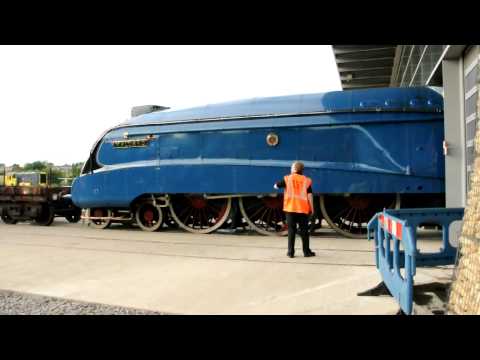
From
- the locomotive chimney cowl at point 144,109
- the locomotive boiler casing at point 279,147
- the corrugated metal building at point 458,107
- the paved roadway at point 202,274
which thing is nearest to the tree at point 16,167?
the locomotive boiler casing at point 279,147

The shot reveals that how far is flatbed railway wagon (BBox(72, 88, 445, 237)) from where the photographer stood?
9.57m

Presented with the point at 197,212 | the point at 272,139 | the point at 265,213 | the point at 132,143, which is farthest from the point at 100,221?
the point at 272,139

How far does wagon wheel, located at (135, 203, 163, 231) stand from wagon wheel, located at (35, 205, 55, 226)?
399 centimetres

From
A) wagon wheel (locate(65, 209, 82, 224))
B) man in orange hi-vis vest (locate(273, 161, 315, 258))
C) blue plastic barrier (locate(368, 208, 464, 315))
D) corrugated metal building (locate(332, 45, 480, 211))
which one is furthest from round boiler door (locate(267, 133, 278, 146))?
wagon wheel (locate(65, 209, 82, 224))

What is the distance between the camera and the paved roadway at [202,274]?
471 centimetres

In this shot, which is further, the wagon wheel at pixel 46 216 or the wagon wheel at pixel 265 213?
the wagon wheel at pixel 46 216

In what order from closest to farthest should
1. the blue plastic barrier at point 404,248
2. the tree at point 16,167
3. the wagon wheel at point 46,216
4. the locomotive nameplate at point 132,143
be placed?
the blue plastic barrier at point 404,248, the locomotive nameplate at point 132,143, the wagon wheel at point 46,216, the tree at point 16,167

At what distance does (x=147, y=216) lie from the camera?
40.4 feet

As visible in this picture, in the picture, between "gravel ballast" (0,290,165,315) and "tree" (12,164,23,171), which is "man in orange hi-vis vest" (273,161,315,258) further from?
"tree" (12,164,23,171)

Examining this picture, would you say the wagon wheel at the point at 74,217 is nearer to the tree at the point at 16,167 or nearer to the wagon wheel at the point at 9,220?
the wagon wheel at the point at 9,220

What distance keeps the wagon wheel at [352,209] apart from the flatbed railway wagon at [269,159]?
0.02 m
